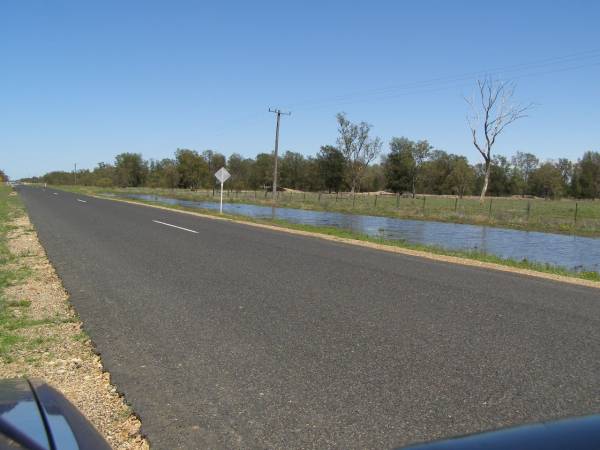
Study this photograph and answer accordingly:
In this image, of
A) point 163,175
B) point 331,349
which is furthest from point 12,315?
point 163,175

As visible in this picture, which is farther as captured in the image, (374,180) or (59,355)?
(374,180)

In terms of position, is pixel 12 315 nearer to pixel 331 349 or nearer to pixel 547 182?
pixel 331 349

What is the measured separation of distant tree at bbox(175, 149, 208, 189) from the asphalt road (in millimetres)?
120562

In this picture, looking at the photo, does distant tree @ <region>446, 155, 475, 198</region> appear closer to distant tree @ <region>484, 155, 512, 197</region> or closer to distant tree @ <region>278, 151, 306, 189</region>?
distant tree @ <region>484, 155, 512, 197</region>

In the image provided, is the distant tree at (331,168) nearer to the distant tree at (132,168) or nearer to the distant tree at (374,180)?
the distant tree at (374,180)

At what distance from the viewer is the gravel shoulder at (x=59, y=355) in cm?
353

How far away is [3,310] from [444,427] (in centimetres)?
559

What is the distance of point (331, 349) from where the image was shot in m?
5.02

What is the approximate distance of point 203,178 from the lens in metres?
130

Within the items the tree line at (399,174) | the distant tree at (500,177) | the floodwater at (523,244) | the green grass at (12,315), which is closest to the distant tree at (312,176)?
the tree line at (399,174)

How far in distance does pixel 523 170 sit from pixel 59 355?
15339 cm

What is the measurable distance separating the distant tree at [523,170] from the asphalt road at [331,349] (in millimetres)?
132722

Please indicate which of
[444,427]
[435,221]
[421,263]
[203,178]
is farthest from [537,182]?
[444,427]

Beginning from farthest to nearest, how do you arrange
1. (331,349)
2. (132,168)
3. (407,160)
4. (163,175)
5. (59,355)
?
(132,168) → (163,175) → (407,160) → (331,349) → (59,355)
